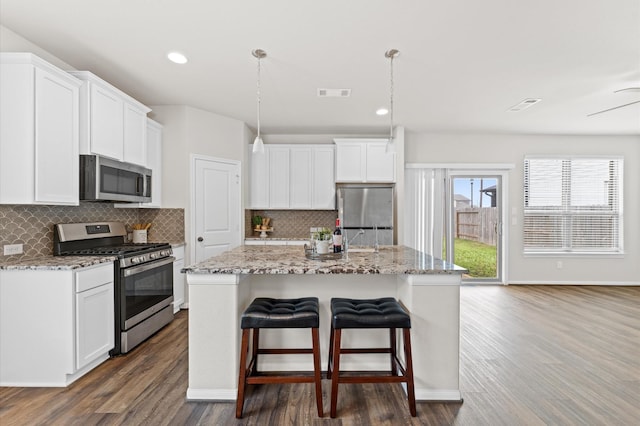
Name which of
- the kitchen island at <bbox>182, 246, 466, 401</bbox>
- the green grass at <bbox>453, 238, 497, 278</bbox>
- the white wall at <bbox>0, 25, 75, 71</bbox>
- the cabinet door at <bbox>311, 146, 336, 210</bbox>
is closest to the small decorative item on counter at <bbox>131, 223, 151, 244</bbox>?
the white wall at <bbox>0, 25, 75, 71</bbox>

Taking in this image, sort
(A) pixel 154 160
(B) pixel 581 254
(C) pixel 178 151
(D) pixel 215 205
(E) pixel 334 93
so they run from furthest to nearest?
(B) pixel 581 254 → (D) pixel 215 205 → (C) pixel 178 151 → (A) pixel 154 160 → (E) pixel 334 93

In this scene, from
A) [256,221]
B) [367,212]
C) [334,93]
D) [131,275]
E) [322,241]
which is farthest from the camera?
[256,221]

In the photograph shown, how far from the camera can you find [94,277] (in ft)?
8.56

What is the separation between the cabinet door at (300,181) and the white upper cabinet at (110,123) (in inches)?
86.2

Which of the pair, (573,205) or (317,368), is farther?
(573,205)

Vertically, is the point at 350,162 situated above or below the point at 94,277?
above

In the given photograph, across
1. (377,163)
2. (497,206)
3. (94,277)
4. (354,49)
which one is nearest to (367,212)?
(377,163)

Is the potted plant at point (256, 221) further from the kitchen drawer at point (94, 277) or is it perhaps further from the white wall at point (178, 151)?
the kitchen drawer at point (94, 277)

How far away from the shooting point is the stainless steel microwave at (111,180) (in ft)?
9.68

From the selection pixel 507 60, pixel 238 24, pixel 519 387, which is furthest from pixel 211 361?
pixel 507 60

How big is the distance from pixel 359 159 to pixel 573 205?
13.1ft

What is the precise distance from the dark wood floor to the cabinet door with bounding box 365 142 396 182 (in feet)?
8.80

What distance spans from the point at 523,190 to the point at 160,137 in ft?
19.3

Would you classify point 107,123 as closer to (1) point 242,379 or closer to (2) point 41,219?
(2) point 41,219
